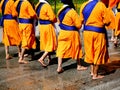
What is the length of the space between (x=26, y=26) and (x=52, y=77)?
1.80m

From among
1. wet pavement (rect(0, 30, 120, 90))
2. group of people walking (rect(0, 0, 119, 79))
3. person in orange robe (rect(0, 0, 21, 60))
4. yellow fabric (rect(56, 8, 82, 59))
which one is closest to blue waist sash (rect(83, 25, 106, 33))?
group of people walking (rect(0, 0, 119, 79))

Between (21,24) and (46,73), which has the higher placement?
(21,24)

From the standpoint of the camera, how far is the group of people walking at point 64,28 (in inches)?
342

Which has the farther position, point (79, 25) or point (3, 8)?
point (3, 8)

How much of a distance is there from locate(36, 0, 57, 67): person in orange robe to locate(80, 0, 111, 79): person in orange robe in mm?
1123

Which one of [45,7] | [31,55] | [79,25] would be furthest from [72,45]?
[31,55]

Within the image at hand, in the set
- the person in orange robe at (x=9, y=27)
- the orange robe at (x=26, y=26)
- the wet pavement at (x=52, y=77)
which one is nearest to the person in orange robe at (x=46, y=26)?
the orange robe at (x=26, y=26)

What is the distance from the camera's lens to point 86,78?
29.5ft

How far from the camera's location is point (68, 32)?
368 inches

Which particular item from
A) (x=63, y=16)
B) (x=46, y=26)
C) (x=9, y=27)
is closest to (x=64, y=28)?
(x=63, y=16)

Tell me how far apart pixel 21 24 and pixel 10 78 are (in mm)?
1718

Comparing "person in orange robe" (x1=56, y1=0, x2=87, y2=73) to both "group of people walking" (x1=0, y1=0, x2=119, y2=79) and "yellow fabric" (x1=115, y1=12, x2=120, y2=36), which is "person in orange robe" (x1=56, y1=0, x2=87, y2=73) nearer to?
"group of people walking" (x1=0, y1=0, x2=119, y2=79)

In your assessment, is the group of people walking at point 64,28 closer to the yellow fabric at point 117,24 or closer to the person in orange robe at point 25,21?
the person in orange robe at point 25,21

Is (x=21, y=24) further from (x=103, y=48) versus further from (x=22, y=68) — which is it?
(x=103, y=48)
